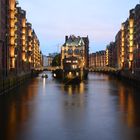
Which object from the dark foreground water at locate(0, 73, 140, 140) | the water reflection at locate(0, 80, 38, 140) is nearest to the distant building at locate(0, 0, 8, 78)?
the water reflection at locate(0, 80, 38, 140)

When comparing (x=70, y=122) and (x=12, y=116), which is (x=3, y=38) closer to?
(x=12, y=116)

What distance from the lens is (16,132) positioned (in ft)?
132

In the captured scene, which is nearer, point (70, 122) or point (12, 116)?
point (70, 122)

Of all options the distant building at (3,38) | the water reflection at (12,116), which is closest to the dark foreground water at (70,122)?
the water reflection at (12,116)

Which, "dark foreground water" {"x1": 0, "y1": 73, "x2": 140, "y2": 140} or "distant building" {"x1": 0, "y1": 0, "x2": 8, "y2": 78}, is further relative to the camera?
"distant building" {"x1": 0, "y1": 0, "x2": 8, "y2": 78}

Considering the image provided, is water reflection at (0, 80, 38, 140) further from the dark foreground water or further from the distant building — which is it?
the distant building

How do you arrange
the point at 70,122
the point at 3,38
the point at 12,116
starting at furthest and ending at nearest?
the point at 3,38, the point at 12,116, the point at 70,122

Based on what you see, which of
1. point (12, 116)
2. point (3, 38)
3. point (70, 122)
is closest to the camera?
point (70, 122)

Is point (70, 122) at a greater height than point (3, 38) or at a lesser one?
lesser

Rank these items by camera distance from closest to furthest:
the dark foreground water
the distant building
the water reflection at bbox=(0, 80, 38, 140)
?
1. the dark foreground water
2. the water reflection at bbox=(0, 80, 38, 140)
3. the distant building

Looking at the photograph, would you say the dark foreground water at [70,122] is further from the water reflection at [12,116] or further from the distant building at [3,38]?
the distant building at [3,38]

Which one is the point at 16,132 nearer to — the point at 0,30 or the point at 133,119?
the point at 133,119

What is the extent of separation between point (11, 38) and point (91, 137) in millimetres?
90112

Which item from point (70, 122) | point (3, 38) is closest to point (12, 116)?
point (70, 122)
